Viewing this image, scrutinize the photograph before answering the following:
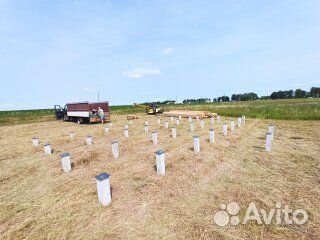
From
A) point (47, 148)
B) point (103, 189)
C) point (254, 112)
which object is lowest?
point (254, 112)

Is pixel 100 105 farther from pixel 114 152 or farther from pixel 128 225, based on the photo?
pixel 128 225

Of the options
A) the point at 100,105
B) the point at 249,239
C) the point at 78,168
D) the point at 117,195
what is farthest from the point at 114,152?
the point at 100,105

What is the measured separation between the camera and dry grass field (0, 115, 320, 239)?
4.74 metres

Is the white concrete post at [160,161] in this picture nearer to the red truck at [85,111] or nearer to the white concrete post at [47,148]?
the white concrete post at [47,148]

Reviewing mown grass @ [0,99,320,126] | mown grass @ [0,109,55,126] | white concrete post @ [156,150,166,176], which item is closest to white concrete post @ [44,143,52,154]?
white concrete post @ [156,150,166,176]

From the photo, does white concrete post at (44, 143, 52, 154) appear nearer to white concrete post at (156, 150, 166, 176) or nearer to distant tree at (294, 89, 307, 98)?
white concrete post at (156, 150, 166, 176)

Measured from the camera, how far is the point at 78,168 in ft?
29.9

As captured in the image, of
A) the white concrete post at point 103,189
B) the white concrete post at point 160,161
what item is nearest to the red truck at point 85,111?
the white concrete post at point 160,161

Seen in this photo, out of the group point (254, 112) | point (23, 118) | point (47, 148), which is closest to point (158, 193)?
point (47, 148)

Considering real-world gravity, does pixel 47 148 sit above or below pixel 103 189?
below

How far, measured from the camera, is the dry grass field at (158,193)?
474cm

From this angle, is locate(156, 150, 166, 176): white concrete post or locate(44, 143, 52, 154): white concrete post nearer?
locate(156, 150, 166, 176): white concrete post

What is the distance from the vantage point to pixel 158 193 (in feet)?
20.8

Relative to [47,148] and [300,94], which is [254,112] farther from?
[300,94]
